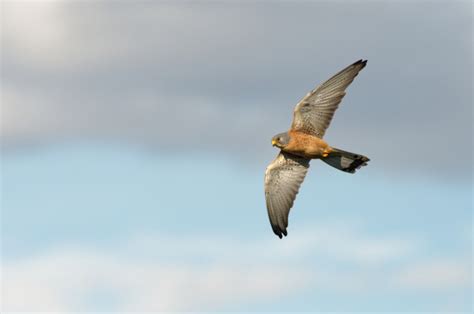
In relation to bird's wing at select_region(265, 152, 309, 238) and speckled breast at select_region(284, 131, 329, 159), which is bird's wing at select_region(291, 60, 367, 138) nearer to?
speckled breast at select_region(284, 131, 329, 159)

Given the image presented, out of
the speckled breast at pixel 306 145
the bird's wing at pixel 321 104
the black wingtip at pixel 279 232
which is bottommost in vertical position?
the black wingtip at pixel 279 232

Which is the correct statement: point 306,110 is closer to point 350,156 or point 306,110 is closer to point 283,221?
point 350,156

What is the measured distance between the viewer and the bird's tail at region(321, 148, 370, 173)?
55.1 feet

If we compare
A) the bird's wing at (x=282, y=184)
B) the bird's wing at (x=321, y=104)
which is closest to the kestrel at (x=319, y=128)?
the bird's wing at (x=321, y=104)

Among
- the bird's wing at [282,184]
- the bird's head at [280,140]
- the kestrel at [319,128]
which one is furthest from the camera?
the bird's wing at [282,184]

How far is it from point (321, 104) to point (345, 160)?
1.31m

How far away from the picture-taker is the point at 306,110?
17109 mm

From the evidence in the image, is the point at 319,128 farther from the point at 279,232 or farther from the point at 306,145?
the point at 279,232

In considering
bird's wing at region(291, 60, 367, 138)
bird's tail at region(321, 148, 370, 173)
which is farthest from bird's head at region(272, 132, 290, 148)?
bird's tail at region(321, 148, 370, 173)

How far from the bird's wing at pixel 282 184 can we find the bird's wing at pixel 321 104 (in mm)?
988

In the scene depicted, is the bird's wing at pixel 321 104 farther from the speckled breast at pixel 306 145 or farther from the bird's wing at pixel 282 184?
the bird's wing at pixel 282 184

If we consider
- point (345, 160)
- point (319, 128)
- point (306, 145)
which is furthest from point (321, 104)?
point (345, 160)

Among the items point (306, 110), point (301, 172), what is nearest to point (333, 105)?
point (306, 110)

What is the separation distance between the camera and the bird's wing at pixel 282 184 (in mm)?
17797
